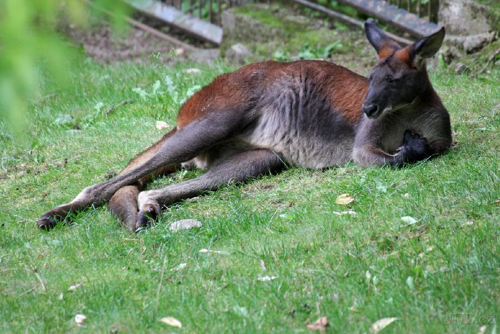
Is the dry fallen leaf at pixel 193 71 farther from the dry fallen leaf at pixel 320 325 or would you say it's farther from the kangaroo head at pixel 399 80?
the dry fallen leaf at pixel 320 325

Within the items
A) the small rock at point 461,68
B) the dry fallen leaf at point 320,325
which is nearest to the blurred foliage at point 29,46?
the dry fallen leaf at point 320,325

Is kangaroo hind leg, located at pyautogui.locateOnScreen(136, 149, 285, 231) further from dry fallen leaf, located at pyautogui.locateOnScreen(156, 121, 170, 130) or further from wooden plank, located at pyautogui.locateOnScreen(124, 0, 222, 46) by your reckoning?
wooden plank, located at pyautogui.locateOnScreen(124, 0, 222, 46)

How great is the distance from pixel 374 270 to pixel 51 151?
4.70 metres

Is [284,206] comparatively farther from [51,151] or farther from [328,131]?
[51,151]

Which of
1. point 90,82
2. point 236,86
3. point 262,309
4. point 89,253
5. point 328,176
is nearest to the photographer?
point 262,309

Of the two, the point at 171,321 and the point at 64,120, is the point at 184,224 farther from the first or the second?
the point at 64,120

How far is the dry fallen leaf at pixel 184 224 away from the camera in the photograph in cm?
520

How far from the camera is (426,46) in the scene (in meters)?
5.70

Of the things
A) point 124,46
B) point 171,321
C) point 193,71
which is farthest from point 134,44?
point 171,321

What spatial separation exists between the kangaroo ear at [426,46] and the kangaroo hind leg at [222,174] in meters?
1.53

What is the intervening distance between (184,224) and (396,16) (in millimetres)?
5521

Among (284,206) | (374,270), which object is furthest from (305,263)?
(284,206)

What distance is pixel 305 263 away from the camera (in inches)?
170

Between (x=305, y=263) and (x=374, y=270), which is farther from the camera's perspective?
(x=305, y=263)
